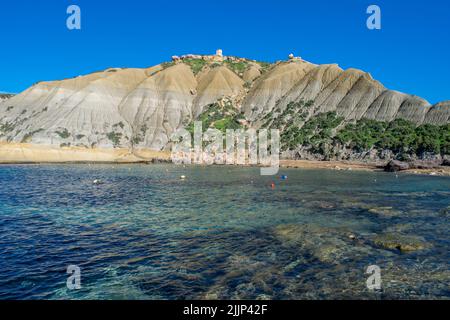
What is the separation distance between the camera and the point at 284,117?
544 ft

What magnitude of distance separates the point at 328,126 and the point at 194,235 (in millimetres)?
130207

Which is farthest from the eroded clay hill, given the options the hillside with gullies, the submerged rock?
the submerged rock

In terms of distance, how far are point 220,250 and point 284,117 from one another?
153m

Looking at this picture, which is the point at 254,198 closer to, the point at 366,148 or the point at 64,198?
the point at 64,198

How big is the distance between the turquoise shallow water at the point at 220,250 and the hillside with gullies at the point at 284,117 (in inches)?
3640

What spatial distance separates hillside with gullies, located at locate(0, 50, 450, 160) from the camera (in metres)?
121

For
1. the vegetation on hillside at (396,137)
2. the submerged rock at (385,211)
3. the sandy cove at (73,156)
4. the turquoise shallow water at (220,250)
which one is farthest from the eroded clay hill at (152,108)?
the turquoise shallow water at (220,250)

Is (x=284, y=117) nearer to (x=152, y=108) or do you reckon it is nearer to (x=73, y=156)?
(x=152, y=108)

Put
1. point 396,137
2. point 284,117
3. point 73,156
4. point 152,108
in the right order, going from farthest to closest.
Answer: point 152,108 < point 284,117 < point 73,156 < point 396,137

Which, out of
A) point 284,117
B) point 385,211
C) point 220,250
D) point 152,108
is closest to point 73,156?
point 152,108

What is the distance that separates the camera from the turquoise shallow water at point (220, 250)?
42.1 ft

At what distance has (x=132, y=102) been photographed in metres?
194

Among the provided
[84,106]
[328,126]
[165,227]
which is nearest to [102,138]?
[84,106]
